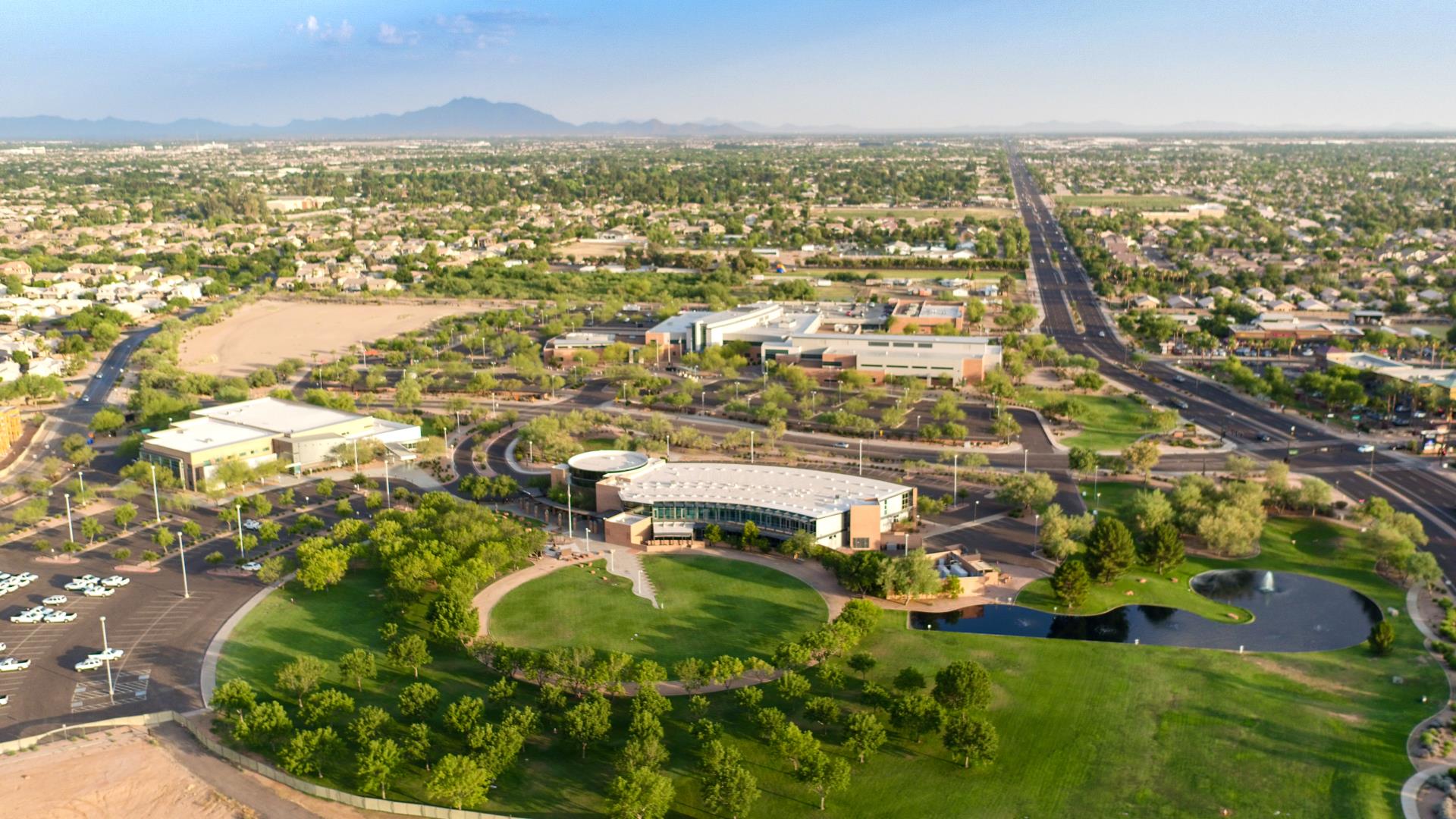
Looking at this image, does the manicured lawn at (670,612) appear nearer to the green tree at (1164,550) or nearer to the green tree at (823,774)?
the green tree at (823,774)

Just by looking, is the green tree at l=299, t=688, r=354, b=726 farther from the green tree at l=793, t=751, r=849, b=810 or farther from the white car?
the green tree at l=793, t=751, r=849, b=810

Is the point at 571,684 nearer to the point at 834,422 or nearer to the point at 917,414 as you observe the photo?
the point at 834,422

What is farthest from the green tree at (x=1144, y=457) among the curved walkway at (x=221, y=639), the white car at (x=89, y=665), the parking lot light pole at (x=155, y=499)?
the parking lot light pole at (x=155, y=499)

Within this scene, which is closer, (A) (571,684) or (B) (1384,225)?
(A) (571,684)

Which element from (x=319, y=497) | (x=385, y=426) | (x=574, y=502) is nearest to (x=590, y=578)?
(x=574, y=502)

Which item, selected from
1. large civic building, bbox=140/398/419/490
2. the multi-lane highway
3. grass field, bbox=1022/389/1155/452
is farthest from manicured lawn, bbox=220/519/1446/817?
grass field, bbox=1022/389/1155/452

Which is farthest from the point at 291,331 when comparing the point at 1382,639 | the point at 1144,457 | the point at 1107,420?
the point at 1382,639
